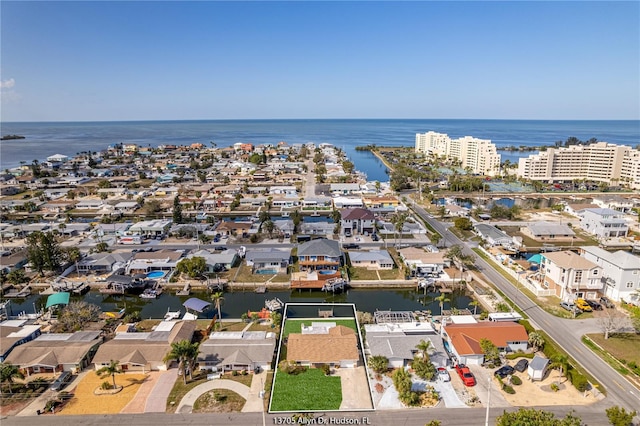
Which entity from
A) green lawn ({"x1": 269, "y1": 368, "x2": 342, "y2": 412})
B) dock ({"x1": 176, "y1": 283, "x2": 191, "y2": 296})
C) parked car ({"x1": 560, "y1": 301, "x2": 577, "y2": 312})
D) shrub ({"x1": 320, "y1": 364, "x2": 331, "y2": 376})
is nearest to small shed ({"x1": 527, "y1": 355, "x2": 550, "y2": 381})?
parked car ({"x1": 560, "y1": 301, "x2": 577, "y2": 312})

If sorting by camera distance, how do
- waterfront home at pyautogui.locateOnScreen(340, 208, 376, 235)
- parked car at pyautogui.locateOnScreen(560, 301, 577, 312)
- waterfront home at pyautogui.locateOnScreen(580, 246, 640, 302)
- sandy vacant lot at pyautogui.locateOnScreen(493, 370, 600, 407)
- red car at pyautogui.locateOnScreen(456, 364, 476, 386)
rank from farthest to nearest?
waterfront home at pyautogui.locateOnScreen(340, 208, 376, 235) < waterfront home at pyautogui.locateOnScreen(580, 246, 640, 302) < parked car at pyautogui.locateOnScreen(560, 301, 577, 312) < red car at pyautogui.locateOnScreen(456, 364, 476, 386) < sandy vacant lot at pyautogui.locateOnScreen(493, 370, 600, 407)

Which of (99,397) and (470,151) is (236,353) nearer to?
(99,397)

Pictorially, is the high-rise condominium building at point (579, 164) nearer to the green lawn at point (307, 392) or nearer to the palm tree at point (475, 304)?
the palm tree at point (475, 304)

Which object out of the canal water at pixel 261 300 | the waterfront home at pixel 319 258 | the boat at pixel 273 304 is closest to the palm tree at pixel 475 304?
the canal water at pixel 261 300

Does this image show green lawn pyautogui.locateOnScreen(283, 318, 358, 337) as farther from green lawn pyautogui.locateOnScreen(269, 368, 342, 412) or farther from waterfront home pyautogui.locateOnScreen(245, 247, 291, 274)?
waterfront home pyautogui.locateOnScreen(245, 247, 291, 274)

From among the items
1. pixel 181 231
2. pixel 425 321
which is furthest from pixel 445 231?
pixel 181 231

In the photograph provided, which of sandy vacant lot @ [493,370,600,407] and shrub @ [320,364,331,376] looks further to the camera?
shrub @ [320,364,331,376]
